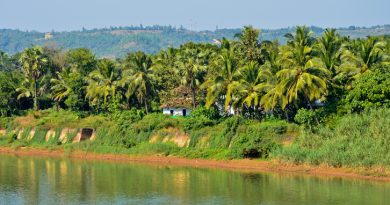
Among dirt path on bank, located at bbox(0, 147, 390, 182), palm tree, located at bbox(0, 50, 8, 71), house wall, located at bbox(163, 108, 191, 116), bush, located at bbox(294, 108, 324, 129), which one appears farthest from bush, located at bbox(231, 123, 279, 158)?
palm tree, located at bbox(0, 50, 8, 71)

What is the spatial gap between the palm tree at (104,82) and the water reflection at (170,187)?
14448 millimetres

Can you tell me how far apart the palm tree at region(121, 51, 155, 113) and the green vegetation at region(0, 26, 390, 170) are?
102 millimetres

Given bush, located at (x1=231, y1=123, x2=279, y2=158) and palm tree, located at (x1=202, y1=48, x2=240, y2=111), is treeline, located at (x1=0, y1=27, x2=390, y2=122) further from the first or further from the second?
bush, located at (x1=231, y1=123, x2=279, y2=158)

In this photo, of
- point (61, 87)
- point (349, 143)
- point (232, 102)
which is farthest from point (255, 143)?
point (61, 87)

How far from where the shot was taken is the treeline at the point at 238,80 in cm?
5756

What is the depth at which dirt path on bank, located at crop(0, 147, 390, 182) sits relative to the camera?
51.8 m

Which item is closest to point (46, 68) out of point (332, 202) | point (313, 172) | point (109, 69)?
point (109, 69)

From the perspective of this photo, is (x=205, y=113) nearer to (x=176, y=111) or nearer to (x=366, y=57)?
(x=176, y=111)

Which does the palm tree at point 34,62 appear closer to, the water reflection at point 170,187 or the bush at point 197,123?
the water reflection at point 170,187

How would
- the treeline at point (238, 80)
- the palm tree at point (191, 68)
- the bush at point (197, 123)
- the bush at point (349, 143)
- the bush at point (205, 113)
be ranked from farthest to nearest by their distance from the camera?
the palm tree at point (191, 68) < the bush at point (205, 113) < the bush at point (197, 123) < the treeline at point (238, 80) < the bush at point (349, 143)

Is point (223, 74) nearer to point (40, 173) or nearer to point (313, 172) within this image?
point (313, 172)

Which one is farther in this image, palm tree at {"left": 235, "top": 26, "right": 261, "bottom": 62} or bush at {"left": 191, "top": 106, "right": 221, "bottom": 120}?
palm tree at {"left": 235, "top": 26, "right": 261, "bottom": 62}

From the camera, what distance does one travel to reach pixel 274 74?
6125 cm

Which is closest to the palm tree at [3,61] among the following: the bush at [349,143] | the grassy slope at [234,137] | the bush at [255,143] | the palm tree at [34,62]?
the palm tree at [34,62]
